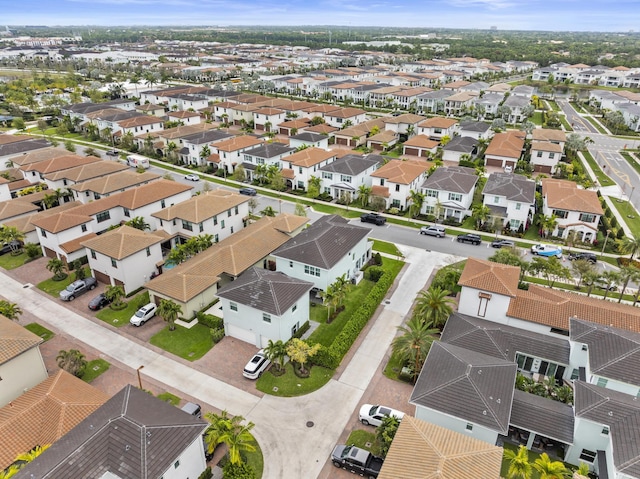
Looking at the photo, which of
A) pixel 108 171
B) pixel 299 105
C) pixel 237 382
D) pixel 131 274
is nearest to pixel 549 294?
pixel 237 382

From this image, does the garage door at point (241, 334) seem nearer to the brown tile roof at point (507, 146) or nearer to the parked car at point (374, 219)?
the parked car at point (374, 219)

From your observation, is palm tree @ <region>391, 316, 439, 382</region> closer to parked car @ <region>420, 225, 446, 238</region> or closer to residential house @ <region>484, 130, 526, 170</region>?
parked car @ <region>420, 225, 446, 238</region>

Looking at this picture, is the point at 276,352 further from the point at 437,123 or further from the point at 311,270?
the point at 437,123

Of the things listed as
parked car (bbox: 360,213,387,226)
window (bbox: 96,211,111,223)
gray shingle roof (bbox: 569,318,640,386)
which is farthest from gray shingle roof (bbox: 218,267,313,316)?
window (bbox: 96,211,111,223)

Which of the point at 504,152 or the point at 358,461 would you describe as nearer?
the point at 358,461

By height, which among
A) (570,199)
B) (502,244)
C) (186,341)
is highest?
(570,199)

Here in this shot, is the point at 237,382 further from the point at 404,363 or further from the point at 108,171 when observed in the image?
the point at 108,171

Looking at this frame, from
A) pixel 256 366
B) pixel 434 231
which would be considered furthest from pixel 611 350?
pixel 434 231
